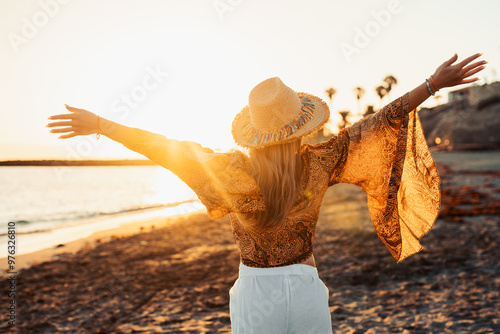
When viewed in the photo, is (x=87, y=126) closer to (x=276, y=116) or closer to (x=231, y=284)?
(x=276, y=116)

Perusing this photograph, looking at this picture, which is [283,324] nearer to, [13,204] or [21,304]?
[21,304]

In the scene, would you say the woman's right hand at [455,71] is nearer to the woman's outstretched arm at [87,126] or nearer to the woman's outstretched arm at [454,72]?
A: the woman's outstretched arm at [454,72]

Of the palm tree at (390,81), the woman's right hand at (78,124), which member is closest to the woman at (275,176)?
the woman's right hand at (78,124)

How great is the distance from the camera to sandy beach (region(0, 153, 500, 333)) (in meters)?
4.86

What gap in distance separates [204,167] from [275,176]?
0.40m

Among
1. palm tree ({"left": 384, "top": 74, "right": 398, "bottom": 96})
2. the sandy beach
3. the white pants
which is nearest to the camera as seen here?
the white pants

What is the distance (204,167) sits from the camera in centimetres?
203

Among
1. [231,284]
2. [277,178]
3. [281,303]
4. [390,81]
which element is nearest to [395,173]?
[277,178]

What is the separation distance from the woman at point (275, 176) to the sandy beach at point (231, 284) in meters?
3.13

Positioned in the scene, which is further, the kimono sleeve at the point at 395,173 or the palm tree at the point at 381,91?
the palm tree at the point at 381,91

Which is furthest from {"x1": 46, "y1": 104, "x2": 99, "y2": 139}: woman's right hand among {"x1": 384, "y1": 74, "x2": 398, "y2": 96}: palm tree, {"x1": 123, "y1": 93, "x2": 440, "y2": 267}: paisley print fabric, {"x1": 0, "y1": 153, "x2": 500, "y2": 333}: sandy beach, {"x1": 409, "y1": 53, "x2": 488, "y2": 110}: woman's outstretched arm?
{"x1": 384, "y1": 74, "x2": 398, "y2": 96}: palm tree

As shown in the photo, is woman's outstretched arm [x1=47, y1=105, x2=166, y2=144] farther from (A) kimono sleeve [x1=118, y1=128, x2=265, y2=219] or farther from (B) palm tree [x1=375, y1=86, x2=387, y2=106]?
(B) palm tree [x1=375, y1=86, x2=387, y2=106]

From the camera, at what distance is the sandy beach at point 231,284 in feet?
15.9

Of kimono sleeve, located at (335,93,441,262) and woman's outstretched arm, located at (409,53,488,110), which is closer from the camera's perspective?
woman's outstretched arm, located at (409,53,488,110)
